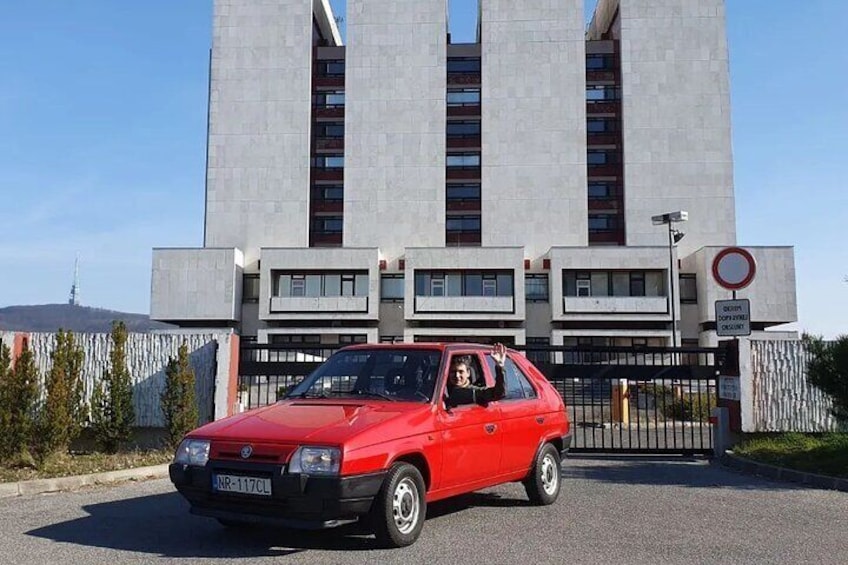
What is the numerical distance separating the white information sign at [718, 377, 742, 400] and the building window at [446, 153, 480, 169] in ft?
143

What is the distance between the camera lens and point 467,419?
6.79m

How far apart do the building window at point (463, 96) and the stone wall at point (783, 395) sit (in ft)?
150

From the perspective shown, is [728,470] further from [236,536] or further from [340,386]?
[236,536]

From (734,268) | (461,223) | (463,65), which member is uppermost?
(463,65)

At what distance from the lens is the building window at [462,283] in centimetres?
5109

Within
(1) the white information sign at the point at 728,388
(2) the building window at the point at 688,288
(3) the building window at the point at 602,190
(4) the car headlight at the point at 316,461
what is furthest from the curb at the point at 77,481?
(3) the building window at the point at 602,190

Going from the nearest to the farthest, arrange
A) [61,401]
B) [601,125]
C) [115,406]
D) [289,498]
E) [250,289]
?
[289,498], [61,401], [115,406], [250,289], [601,125]

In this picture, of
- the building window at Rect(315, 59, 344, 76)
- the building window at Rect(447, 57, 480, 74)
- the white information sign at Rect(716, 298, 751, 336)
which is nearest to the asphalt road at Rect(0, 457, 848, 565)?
the white information sign at Rect(716, 298, 751, 336)

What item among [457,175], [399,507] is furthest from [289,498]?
[457,175]

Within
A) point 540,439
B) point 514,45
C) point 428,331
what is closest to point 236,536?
point 540,439

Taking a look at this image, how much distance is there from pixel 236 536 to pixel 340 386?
155 centimetres

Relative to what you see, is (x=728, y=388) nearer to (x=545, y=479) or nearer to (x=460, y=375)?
(x=545, y=479)

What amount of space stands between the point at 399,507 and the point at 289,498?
35.7 inches

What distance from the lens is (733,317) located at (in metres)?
11.8
